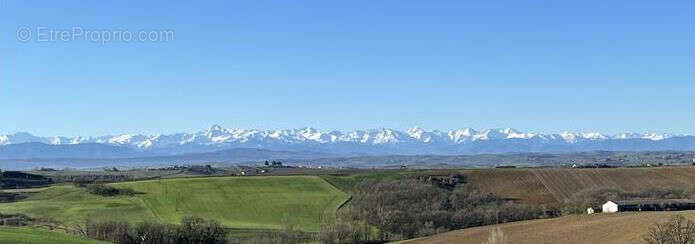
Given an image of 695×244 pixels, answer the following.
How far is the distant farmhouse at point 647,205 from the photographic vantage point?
123 metres

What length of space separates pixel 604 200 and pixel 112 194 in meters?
91.1

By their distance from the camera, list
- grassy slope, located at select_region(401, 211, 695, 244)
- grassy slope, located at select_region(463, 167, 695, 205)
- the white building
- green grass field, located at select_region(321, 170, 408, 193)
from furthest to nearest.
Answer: green grass field, located at select_region(321, 170, 408, 193) < grassy slope, located at select_region(463, 167, 695, 205) < the white building < grassy slope, located at select_region(401, 211, 695, 244)

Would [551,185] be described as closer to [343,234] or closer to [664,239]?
[343,234]

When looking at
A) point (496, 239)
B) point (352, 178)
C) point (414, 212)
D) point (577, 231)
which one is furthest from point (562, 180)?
point (496, 239)

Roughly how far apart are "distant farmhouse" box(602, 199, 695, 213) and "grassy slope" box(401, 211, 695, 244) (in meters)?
18.2

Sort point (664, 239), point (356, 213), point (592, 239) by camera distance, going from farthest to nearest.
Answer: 1. point (356, 213)
2. point (592, 239)
3. point (664, 239)

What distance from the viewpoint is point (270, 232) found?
116688mm

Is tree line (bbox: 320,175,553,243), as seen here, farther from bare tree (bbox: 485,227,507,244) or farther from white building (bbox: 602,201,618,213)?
bare tree (bbox: 485,227,507,244)

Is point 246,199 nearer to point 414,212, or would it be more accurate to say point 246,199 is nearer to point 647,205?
point 414,212

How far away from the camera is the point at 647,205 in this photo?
127812mm

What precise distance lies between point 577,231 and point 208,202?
76.1m

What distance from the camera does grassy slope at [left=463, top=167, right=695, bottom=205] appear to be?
500 feet

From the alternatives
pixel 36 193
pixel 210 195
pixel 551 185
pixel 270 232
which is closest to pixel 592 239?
pixel 270 232

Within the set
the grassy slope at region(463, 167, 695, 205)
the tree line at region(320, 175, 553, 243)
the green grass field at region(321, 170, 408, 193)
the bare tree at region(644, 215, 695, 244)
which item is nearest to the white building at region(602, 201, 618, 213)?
the tree line at region(320, 175, 553, 243)
